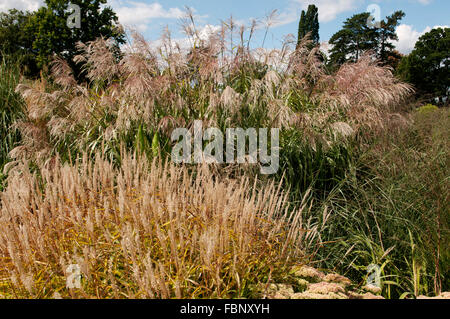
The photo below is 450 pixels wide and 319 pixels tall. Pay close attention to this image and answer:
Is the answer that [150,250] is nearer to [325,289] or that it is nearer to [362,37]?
[325,289]

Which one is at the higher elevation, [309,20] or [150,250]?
[309,20]

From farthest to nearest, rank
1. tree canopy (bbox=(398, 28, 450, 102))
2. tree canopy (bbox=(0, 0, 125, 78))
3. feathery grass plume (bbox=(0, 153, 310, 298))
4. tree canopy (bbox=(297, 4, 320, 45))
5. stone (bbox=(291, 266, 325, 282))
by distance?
1. tree canopy (bbox=(398, 28, 450, 102))
2. tree canopy (bbox=(297, 4, 320, 45))
3. tree canopy (bbox=(0, 0, 125, 78))
4. stone (bbox=(291, 266, 325, 282))
5. feathery grass plume (bbox=(0, 153, 310, 298))

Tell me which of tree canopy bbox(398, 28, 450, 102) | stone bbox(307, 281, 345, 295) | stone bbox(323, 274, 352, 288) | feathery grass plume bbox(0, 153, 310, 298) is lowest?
stone bbox(323, 274, 352, 288)

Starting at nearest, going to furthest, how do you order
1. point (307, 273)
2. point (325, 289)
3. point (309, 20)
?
point (325, 289) → point (307, 273) → point (309, 20)

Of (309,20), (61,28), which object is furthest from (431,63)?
(61,28)

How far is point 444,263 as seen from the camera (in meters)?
2.44

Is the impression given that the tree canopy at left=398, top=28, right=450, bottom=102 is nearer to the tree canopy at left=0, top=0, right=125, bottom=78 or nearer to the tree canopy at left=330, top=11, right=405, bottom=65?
the tree canopy at left=330, top=11, right=405, bottom=65

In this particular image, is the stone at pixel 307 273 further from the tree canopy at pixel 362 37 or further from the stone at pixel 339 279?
the tree canopy at pixel 362 37

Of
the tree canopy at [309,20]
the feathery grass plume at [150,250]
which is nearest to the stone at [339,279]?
the feathery grass plume at [150,250]

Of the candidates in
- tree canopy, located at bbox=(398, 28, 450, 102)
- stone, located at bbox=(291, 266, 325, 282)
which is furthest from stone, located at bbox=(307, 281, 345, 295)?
tree canopy, located at bbox=(398, 28, 450, 102)

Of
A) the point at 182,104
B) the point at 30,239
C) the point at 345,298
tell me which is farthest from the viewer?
the point at 182,104

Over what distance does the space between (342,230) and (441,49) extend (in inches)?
1476
